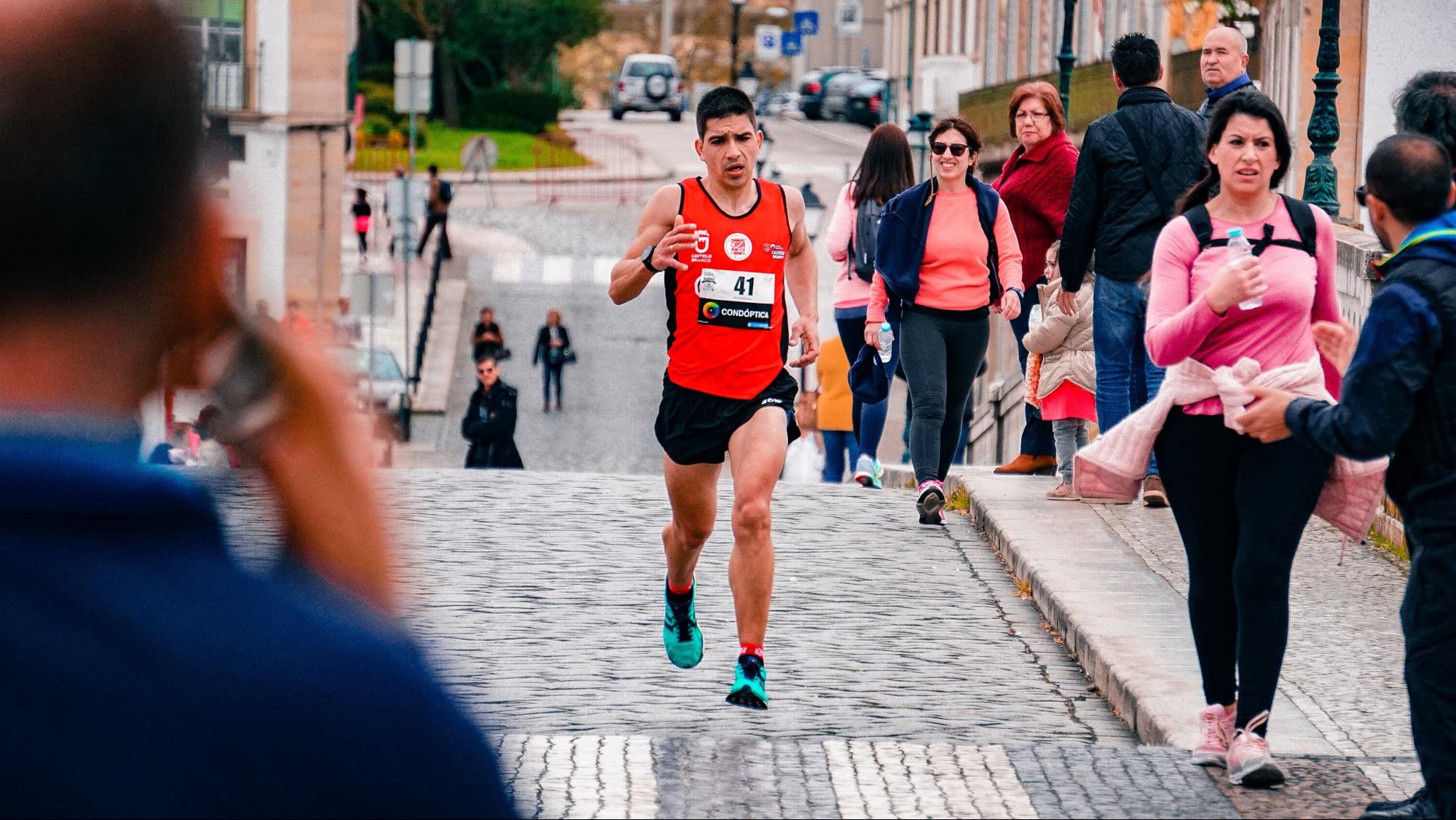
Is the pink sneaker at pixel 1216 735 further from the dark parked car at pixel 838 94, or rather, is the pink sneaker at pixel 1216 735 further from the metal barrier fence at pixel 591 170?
the dark parked car at pixel 838 94

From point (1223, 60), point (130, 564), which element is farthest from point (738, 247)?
point (130, 564)

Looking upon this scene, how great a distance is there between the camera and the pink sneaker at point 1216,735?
6.13 meters

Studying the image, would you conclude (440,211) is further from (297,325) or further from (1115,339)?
(297,325)

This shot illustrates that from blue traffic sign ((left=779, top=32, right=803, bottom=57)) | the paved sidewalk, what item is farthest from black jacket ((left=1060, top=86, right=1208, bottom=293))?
blue traffic sign ((left=779, top=32, right=803, bottom=57))

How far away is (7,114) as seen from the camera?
42.7 inches

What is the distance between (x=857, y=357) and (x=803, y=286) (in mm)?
4261

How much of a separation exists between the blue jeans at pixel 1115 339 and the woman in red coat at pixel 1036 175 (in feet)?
3.45

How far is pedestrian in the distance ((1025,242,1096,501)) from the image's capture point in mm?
11039

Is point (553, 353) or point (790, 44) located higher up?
point (790, 44)

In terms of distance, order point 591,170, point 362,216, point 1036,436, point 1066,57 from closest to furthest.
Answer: point 1036,436
point 1066,57
point 362,216
point 591,170

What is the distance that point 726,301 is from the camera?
7.21 m

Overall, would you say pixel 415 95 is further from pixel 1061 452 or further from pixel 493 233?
pixel 1061 452

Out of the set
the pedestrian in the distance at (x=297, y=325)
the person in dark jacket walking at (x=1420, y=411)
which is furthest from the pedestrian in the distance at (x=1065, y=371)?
the pedestrian in the distance at (x=297, y=325)

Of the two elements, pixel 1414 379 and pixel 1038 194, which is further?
pixel 1038 194
